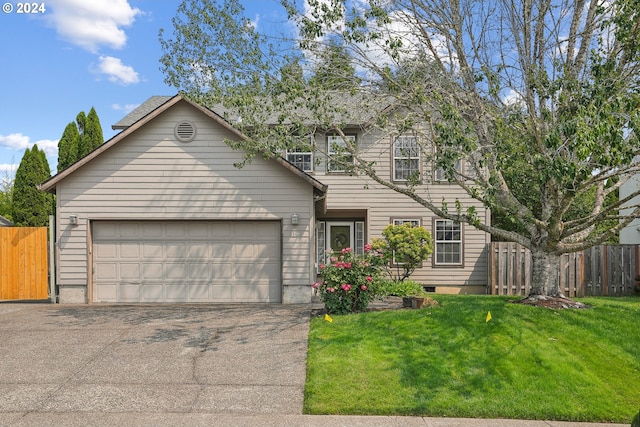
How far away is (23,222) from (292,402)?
629 inches

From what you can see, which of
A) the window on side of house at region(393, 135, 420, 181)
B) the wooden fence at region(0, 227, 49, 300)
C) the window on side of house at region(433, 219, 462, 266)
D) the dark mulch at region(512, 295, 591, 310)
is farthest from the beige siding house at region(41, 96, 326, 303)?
the window on side of house at region(433, 219, 462, 266)

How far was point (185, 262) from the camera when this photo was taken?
1250 cm

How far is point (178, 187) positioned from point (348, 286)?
17.7ft

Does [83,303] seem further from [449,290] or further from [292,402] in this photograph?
[449,290]

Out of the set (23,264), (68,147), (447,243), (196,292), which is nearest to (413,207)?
(447,243)

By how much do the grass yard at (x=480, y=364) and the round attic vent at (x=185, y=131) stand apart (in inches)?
244

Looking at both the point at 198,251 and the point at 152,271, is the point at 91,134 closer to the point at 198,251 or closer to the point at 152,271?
the point at 152,271

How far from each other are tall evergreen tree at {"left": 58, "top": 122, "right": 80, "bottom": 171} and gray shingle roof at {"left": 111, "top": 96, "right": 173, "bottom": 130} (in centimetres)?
259

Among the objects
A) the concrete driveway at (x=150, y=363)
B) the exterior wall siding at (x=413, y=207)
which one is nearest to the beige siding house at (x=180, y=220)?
the concrete driveway at (x=150, y=363)

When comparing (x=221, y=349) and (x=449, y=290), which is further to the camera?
(x=449, y=290)

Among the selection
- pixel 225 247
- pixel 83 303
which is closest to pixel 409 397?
pixel 225 247

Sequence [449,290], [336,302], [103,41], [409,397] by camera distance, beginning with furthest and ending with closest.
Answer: [449,290] → [103,41] → [336,302] → [409,397]

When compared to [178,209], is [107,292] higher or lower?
lower

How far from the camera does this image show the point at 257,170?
41.0ft
